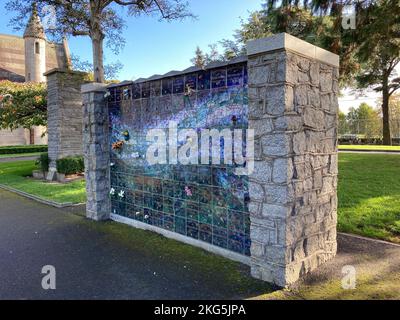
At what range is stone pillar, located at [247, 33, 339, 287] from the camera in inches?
135

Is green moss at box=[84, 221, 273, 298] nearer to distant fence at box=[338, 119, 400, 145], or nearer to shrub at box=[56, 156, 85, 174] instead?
shrub at box=[56, 156, 85, 174]

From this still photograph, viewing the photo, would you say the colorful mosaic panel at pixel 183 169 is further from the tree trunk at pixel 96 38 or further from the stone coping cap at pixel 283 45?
the tree trunk at pixel 96 38

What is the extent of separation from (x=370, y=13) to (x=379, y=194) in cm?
463

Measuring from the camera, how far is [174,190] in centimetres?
515

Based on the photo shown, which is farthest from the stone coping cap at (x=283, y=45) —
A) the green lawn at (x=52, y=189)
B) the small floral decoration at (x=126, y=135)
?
the green lawn at (x=52, y=189)

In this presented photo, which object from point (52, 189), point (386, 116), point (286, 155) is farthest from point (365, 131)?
point (286, 155)

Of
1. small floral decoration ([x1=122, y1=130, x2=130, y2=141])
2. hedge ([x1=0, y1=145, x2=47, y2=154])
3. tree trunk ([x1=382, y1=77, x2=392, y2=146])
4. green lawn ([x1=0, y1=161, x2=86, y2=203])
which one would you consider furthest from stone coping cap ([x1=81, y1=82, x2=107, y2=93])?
hedge ([x1=0, y1=145, x2=47, y2=154])

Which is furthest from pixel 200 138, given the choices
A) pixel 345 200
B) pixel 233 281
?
pixel 345 200

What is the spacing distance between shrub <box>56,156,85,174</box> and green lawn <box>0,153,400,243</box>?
2.78 ft

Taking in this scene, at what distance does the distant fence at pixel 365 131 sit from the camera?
2596 centimetres

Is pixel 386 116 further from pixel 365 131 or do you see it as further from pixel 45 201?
pixel 45 201

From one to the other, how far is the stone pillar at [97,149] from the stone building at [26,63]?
32.3 m

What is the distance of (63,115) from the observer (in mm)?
12258
